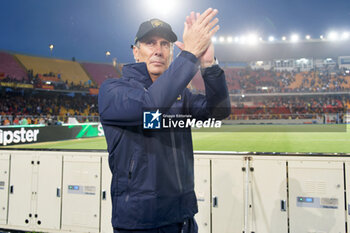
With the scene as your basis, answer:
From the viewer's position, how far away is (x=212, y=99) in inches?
65.5

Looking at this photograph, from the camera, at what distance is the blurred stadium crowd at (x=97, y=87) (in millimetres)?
30531

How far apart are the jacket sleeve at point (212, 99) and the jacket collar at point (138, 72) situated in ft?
1.17

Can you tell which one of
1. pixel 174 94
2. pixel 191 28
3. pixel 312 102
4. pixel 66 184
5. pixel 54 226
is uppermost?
pixel 312 102

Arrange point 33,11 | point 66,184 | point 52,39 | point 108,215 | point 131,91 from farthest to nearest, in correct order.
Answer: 1. point 52,39
2. point 33,11
3. point 66,184
4. point 108,215
5. point 131,91

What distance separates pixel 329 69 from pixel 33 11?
71.5 m

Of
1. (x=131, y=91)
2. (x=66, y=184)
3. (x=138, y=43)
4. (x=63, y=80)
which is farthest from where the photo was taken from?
(x=63, y=80)

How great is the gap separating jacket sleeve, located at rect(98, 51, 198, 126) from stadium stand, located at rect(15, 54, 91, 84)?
3835 centimetres

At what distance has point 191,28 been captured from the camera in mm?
1305

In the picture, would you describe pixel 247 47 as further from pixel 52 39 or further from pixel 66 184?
pixel 52 39

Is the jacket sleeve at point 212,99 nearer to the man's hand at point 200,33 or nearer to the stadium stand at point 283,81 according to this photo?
the man's hand at point 200,33

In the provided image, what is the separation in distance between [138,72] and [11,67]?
3883cm

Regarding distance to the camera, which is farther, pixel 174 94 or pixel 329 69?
pixel 329 69

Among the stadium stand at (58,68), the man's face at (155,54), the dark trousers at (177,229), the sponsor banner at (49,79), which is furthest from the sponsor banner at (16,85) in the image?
the dark trousers at (177,229)

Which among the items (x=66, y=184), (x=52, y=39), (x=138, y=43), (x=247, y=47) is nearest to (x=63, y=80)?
(x=247, y=47)
